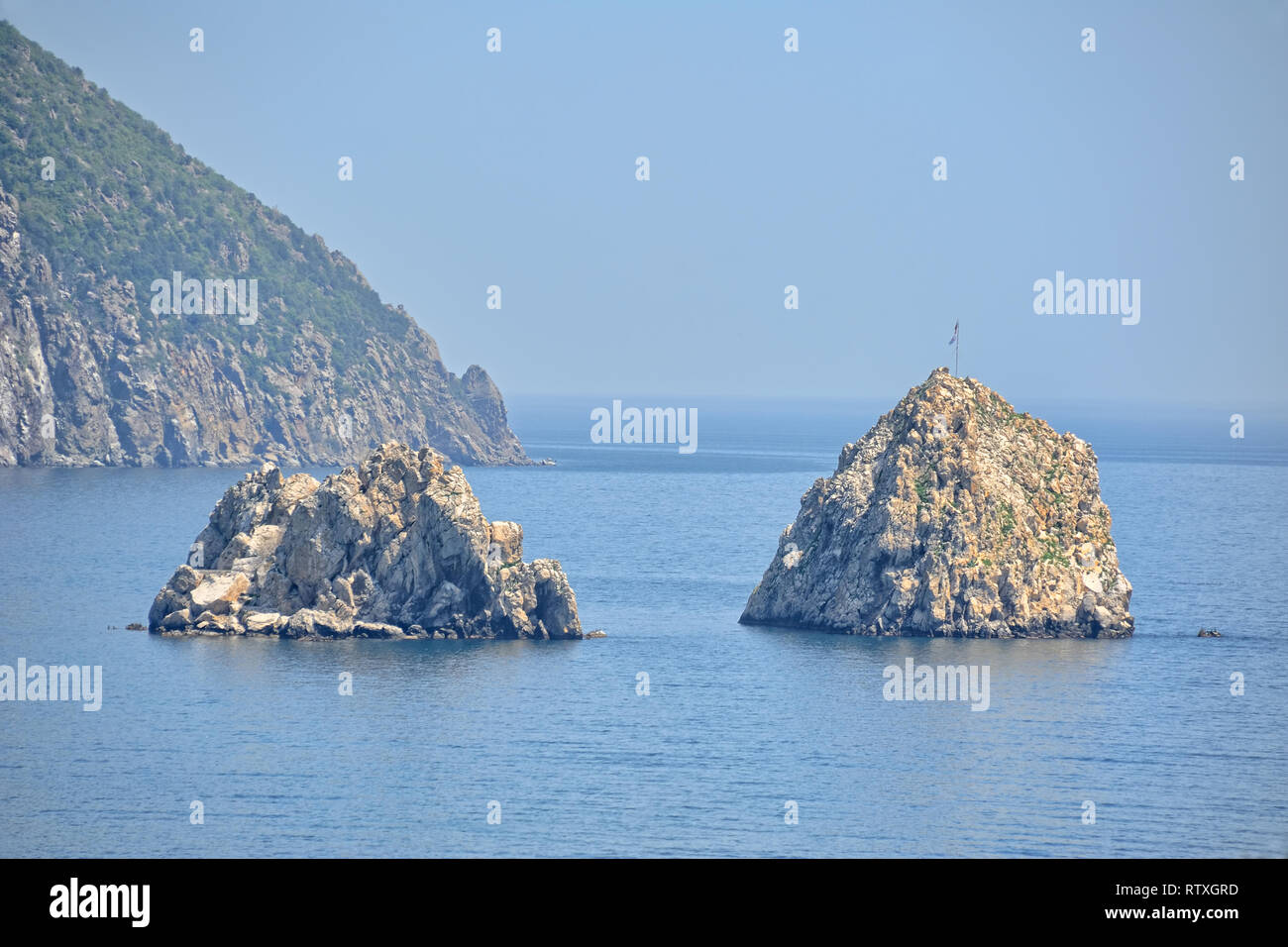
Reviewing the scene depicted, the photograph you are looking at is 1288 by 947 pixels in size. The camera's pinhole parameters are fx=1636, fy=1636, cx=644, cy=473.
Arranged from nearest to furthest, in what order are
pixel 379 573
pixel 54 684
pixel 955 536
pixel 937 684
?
pixel 54 684, pixel 937 684, pixel 379 573, pixel 955 536

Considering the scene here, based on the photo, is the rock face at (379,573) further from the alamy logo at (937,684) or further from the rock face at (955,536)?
the alamy logo at (937,684)

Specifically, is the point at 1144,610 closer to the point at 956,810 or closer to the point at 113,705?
the point at 956,810

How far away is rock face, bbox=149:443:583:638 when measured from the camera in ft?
304

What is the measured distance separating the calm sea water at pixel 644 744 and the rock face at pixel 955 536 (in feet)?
7.16

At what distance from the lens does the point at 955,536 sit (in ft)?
308

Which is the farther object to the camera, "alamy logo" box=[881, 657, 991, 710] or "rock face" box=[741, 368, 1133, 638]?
"rock face" box=[741, 368, 1133, 638]

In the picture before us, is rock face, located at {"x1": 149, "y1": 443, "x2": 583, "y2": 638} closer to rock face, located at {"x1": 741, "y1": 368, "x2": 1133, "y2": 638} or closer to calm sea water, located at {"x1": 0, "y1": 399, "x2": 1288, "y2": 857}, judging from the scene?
calm sea water, located at {"x1": 0, "y1": 399, "x2": 1288, "y2": 857}

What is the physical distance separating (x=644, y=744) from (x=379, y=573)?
2554cm

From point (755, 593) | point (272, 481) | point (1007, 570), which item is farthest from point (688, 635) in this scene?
point (272, 481)
